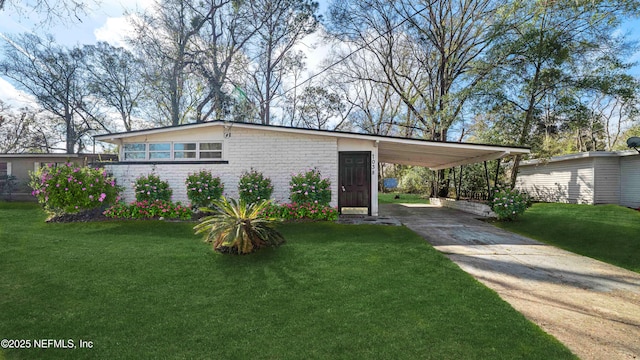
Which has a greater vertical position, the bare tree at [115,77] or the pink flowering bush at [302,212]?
the bare tree at [115,77]

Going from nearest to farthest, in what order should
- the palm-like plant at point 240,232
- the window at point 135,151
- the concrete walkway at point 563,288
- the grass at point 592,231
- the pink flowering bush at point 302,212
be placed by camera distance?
1. the concrete walkway at point 563,288
2. the palm-like plant at point 240,232
3. the grass at point 592,231
4. the pink flowering bush at point 302,212
5. the window at point 135,151

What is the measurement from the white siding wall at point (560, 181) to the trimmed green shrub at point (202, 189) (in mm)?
16690

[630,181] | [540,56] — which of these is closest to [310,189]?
[540,56]

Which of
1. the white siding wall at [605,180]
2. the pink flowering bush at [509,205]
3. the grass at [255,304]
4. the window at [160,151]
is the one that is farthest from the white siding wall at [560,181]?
the window at [160,151]

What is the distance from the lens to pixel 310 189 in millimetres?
8781

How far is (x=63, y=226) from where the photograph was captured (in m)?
7.55

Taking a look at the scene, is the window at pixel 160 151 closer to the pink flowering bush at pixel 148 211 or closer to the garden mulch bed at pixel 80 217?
the pink flowering bush at pixel 148 211

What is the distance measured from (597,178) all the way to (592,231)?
822cm

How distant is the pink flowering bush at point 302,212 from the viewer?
8508mm

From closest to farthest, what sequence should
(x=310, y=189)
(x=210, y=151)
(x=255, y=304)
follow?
(x=255, y=304), (x=310, y=189), (x=210, y=151)

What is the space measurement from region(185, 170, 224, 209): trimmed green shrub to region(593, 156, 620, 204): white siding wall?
1670cm

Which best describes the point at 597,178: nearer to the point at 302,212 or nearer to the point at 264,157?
the point at 302,212

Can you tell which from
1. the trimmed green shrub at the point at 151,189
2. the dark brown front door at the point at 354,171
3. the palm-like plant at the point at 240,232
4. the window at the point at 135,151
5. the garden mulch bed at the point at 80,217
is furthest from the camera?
the window at the point at 135,151

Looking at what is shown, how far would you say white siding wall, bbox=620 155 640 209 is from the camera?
12.3 metres
